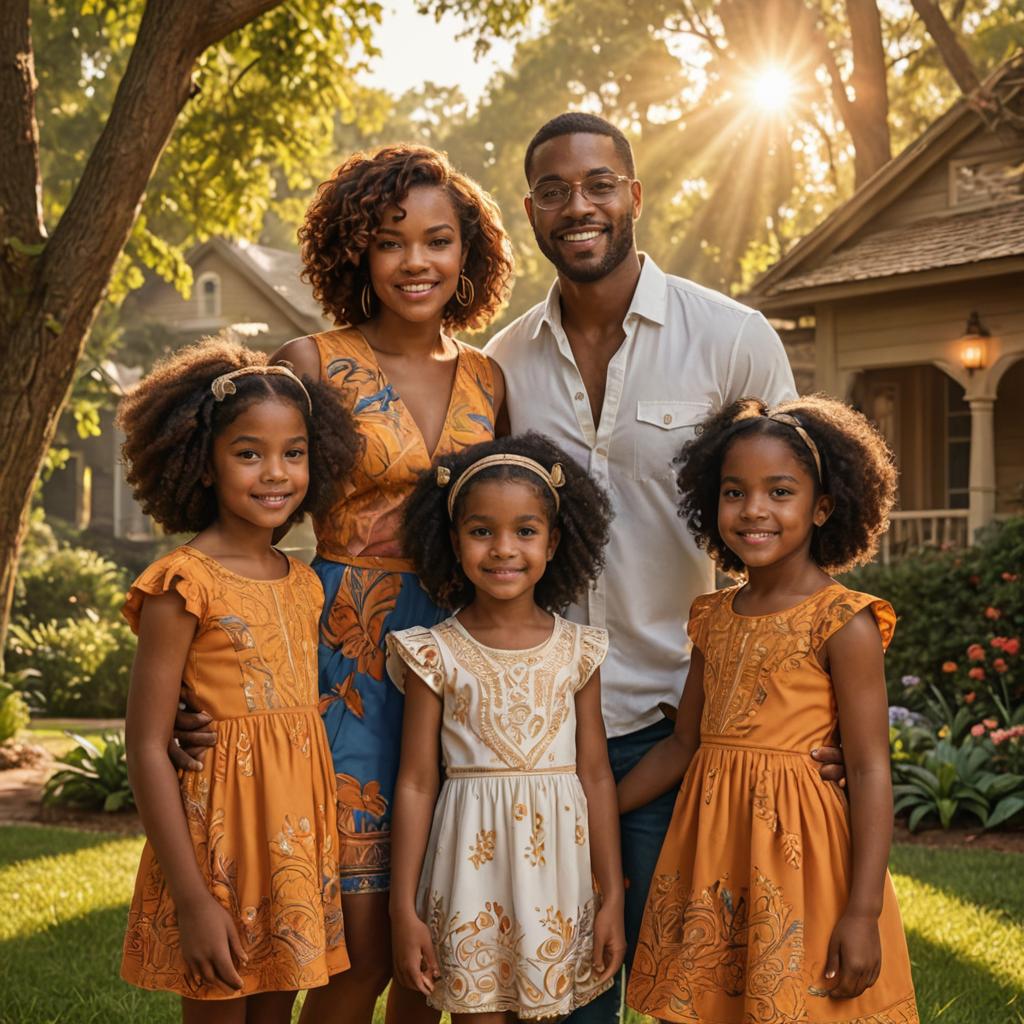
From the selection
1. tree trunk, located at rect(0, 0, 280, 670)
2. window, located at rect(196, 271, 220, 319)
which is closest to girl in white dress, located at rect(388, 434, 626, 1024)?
tree trunk, located at rect(0, 0, 280, 670)

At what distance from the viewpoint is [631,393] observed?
359cm

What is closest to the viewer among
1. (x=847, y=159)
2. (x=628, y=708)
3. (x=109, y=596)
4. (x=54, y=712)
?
(x=628, y=708)

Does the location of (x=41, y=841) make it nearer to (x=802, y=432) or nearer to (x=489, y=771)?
(x=489, y=771)

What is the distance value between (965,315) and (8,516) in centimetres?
957

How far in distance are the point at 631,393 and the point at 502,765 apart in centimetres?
106

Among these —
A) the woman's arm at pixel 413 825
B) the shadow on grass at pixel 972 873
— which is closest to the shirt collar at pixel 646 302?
the woman's arm at pixel 413 825

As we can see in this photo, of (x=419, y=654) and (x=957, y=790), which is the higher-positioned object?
(x=419, y=654)

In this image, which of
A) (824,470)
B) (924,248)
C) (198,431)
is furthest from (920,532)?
(198,431)

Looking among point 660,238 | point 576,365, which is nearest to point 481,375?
point 576,365

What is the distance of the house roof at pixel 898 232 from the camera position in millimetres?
13828

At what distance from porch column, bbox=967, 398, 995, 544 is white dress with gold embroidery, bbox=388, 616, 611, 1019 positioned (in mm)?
10640

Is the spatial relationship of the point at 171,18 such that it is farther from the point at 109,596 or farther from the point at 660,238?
the point at 660,238

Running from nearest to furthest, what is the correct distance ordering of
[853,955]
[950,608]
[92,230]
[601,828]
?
[853,955] → [601,828] → [92,230] → [950,608]

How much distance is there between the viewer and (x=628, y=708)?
11.5ft
